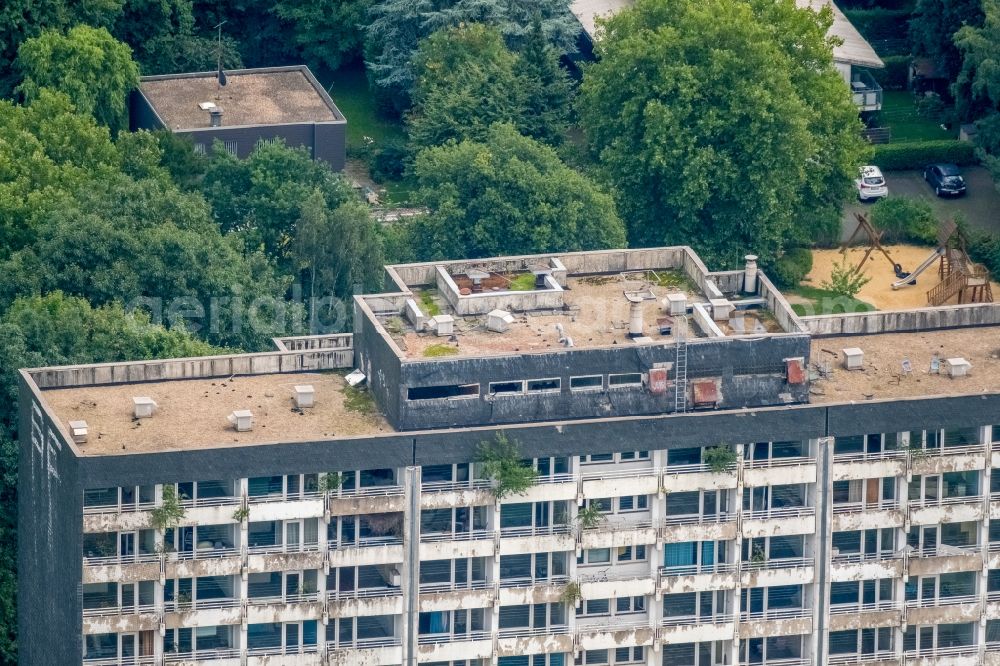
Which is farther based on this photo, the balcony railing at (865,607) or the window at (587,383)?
the balcony railing at (865,607)

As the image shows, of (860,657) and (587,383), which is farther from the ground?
(587,383)

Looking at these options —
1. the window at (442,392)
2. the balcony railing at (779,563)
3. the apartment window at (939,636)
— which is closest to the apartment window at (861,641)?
the apartment window at (939,636)

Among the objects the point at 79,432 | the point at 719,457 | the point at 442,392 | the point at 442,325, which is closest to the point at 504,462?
the point at 442,392

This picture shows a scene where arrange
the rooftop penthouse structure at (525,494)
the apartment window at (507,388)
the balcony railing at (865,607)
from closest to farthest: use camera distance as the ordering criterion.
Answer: the rooftop penthouse structure at (525,494), the apartment window at (507,388), the balcony railing at (865,607)

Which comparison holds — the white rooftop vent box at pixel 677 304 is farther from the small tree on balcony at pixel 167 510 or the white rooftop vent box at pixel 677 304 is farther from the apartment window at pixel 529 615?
the small tree on balcony at pixel 167 510

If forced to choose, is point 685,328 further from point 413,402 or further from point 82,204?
point 82,204

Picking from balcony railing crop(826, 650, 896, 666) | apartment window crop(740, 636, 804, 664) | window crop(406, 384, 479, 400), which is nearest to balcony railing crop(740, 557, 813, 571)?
apartment window crop(740, 636, 804, 664)

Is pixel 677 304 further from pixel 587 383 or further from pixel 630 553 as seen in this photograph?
pixel 630 553
